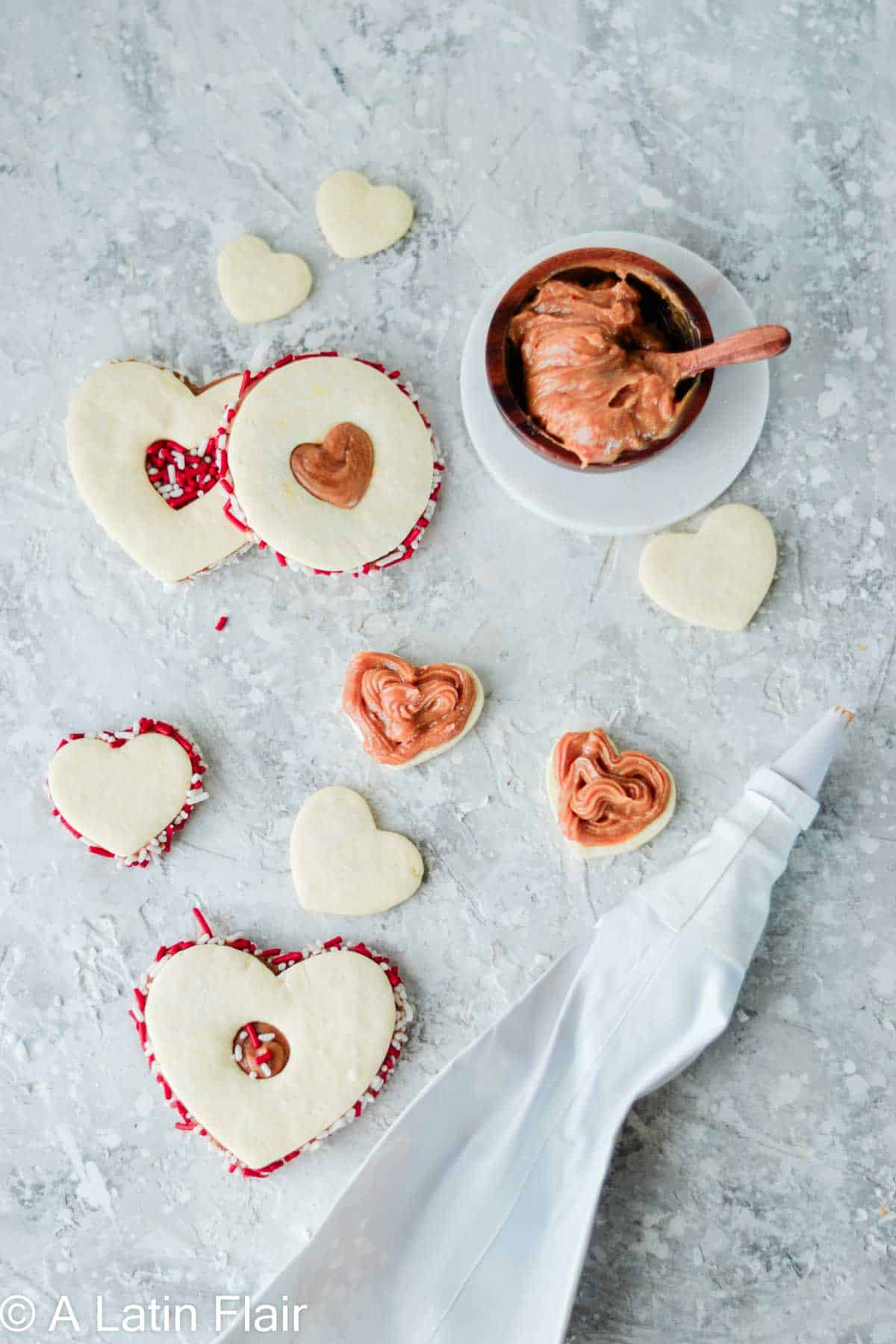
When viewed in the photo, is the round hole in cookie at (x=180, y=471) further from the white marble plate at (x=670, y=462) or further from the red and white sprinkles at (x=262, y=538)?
the white marble plate at (x=670, y=462)

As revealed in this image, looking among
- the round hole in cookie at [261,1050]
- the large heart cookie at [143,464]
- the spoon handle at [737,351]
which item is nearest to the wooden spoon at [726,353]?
the spoon handle at [737,351]

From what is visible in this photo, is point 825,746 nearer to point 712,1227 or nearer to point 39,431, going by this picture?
point 712,1227

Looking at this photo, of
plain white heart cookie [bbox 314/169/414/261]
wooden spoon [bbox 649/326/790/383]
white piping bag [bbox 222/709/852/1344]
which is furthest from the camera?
plain white heart cookie [bbox 314/169/414/261]

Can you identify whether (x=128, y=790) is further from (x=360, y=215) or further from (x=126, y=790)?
(x=360, y=215)

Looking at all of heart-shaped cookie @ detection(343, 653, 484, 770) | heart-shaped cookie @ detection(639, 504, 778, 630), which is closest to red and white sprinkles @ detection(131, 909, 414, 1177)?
heart-shaped cookie @ detection(343, 653, 484, 770)

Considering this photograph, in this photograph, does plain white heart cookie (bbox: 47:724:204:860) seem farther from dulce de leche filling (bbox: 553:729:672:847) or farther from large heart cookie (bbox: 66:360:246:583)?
dulce de leche filling (bbox: 553:729:672:847)
